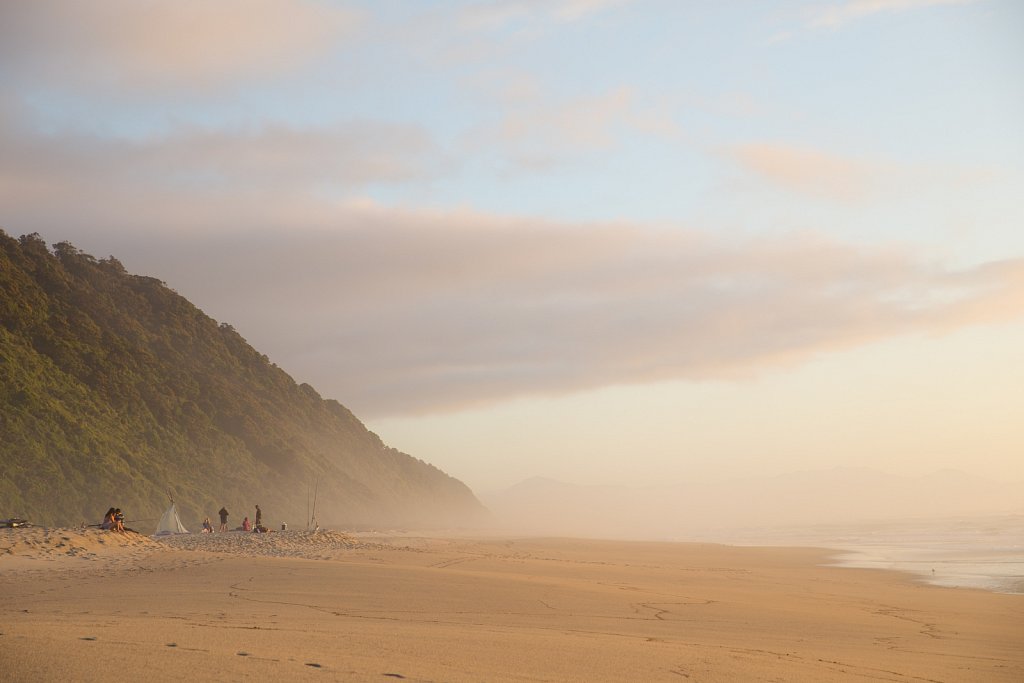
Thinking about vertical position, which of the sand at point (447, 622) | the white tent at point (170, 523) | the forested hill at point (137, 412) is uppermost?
the forested hill at point (137, 412)

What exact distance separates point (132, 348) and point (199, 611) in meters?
58.4

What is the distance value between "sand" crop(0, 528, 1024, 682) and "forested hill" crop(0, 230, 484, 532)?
26136 millimetres

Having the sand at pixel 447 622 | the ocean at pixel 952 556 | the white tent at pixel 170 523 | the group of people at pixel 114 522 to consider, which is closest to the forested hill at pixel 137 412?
the white tent at pixel 170 523

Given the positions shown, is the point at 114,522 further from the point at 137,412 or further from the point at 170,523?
the point at 137,412

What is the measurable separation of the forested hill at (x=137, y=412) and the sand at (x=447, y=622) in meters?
26.1

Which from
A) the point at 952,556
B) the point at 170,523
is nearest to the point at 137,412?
the point at 170,523

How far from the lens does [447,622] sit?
37.3 ft

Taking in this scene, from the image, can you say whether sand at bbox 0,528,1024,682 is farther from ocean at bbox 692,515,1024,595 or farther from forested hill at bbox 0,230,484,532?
forested hill at bbox 0,230,484,532

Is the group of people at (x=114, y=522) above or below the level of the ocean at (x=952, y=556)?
above

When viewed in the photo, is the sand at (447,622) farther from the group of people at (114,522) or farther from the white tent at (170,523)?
the white tent at (170,523)

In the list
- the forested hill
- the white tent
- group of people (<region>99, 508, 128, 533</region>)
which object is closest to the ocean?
group of people (<region>99, 508, 128, 533</region>)

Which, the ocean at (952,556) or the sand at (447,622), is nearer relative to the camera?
the sand at (447,622)

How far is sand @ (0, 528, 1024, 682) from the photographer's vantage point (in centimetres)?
716

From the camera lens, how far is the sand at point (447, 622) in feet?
23.5
